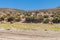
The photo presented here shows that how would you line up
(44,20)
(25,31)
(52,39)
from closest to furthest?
1. (52,39)
2. (25,31)
3. (44,20)

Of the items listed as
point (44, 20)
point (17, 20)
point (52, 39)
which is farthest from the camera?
point (17, 20)

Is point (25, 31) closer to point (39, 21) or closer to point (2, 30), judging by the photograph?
point (2, 30)

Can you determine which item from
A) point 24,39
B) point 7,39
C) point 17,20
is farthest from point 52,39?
point 17,20

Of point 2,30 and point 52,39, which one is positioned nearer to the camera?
point 52,39

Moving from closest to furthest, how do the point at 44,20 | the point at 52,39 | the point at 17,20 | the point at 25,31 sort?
the point at 52,39 → the point at 25,31 → the point at 44,20 → the point at 17,20

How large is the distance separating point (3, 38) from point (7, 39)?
62cm

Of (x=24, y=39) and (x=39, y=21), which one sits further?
(x=39, y=21)

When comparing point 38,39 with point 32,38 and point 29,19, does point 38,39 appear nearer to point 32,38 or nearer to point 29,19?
point 32,38

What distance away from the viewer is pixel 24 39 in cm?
1880

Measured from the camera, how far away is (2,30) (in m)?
23.8

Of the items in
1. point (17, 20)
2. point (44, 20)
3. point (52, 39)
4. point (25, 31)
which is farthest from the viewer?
point (17, 20)

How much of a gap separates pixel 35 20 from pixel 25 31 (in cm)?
1192

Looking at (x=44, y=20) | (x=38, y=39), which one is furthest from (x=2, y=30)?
(x=44, y=20)

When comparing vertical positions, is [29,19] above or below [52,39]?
above
